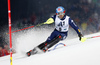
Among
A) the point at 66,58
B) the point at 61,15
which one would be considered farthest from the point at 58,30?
the point at 66,58

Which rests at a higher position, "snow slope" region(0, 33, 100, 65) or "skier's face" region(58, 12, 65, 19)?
"skier's face" region(58, 12, 65, 19)

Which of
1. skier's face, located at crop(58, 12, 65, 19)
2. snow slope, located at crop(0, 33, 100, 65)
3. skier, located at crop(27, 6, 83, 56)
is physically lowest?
snow slope, located at crop(0, 33, 100, 65)

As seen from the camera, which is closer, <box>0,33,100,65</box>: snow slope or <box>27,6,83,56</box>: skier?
<box>0,33,100,65</box>: snow slope

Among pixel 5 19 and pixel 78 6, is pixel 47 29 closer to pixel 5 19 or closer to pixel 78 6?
pixel 5 19

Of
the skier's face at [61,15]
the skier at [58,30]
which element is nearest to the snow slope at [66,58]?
the skier at [58,30]

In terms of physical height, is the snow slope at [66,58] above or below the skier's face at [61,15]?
below

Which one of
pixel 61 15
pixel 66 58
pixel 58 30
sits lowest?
pixel 66 58

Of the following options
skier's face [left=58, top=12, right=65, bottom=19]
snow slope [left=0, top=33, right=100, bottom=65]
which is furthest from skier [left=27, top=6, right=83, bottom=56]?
snow slope [left=0, top=33, right=100, bottom=65]

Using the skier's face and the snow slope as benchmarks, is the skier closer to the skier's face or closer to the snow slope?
the skier's face

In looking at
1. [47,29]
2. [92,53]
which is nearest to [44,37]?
[47,29]

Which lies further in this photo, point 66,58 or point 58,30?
point 58,30

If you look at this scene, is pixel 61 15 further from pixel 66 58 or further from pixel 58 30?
pixel 66 58

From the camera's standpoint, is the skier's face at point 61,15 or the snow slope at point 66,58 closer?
the snow slope at point 66,58

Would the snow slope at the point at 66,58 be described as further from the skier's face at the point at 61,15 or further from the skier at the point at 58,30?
the skier's face at the point at 61,15
